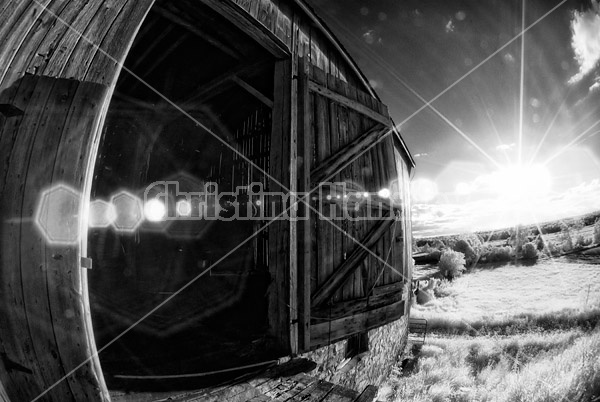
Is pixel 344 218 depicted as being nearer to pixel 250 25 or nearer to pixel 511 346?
pixel 250 25

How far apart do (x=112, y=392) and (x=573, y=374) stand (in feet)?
30.7

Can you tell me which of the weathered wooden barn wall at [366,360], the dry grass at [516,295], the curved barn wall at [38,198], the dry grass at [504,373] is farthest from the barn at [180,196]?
the dry grass at [516,295]

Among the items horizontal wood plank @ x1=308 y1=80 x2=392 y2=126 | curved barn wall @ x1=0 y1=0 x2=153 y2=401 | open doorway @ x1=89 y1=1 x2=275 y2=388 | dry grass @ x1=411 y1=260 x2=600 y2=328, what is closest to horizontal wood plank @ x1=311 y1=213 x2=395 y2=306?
open doorway @ x1=89 y1=1 x2=275 y2=388

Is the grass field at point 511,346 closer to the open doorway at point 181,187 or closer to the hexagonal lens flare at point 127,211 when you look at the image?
the open doorway at point 181,187

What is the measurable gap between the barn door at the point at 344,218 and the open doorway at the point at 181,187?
0.90m

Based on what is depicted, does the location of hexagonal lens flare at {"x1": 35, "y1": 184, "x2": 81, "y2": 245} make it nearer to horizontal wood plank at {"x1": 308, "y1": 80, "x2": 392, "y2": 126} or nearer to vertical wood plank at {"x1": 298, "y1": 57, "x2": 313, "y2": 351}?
vertical wood plank at {"x1": 298, "y1": 57, "x2": 313, "y2": 351}

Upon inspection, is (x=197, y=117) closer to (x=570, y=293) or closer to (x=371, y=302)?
(x=371, y=302)

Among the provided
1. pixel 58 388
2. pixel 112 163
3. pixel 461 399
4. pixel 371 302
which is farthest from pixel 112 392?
pixel 461 399

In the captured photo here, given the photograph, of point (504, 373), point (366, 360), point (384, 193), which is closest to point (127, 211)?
point (384, 193)

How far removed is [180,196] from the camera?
229 inches

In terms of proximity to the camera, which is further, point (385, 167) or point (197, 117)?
point (197, 117)

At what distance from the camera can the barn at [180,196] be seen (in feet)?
4.26

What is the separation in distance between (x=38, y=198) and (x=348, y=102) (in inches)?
147

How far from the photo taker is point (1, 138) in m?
1.29
